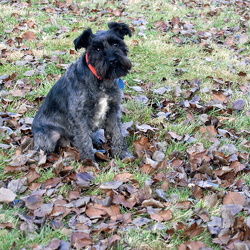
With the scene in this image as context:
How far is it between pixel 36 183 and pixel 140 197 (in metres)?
1.19

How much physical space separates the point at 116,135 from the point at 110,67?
1.01 m

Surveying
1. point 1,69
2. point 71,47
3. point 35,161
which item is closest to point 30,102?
point 1,69

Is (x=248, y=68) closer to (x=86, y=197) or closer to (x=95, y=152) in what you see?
(x=95, y=152)

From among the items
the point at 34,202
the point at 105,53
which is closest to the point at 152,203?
the point at 34,202

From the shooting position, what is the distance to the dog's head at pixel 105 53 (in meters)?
4.38

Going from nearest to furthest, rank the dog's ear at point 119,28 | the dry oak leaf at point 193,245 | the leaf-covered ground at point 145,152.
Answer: the dry oak leaf at point 193,245, the leaf-covered ground at point 145,152, the dog's ear at point 119,28

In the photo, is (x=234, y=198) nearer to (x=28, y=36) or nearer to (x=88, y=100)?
(x=88, y=100)

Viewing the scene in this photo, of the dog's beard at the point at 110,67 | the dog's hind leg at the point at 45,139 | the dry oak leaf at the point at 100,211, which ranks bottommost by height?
the dog's hind leg at the point at 45,139

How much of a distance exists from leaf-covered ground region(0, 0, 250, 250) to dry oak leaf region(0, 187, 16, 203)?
0.01 metres

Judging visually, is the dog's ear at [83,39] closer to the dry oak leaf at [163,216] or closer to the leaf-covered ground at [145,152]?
the leaf-covered ground at [145,152]

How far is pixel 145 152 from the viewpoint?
186 inches

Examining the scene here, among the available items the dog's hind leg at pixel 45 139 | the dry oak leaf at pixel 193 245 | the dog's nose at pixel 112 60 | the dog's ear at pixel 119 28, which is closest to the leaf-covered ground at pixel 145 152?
the dry oak leaf at pixel 193 245

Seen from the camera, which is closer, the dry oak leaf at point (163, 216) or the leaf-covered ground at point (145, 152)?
the leaf-covered ground at point (145, 152)

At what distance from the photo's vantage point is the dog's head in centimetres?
438
